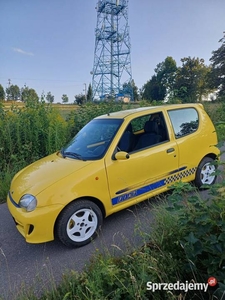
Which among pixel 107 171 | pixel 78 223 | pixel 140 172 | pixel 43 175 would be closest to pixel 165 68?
pixel 140 172

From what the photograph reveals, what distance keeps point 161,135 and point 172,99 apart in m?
7.25

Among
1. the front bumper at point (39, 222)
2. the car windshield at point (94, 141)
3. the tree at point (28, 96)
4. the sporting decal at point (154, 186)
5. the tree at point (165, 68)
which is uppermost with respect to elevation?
the tree at point (165, 68)

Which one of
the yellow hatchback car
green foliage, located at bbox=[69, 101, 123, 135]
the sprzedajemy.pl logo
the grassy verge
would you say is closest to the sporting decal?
the yellow hatchback car

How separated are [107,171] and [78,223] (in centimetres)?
81

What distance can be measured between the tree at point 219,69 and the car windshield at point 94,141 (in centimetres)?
3185

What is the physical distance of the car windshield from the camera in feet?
10.3

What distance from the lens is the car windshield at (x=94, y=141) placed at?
3.15 m

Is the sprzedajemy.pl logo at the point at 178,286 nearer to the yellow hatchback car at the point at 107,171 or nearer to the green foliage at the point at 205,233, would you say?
the green foliage at the point at 205,233

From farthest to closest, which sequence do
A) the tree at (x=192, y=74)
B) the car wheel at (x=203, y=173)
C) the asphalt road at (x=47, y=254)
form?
1. the tree at (x=192, y=74)
2. the car wheel at (x=203, y=173)
3. the asphalt road at (x=47, y=254)

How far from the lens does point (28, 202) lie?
2.56 metres

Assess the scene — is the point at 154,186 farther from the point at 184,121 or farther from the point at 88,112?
the point at 88,112

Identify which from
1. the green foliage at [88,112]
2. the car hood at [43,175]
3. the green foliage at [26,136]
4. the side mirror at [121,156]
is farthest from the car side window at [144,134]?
the green foliage at [88,112]

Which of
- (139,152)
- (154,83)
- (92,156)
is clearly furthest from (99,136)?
(154,83)

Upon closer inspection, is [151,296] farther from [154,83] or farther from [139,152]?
[154,83]
